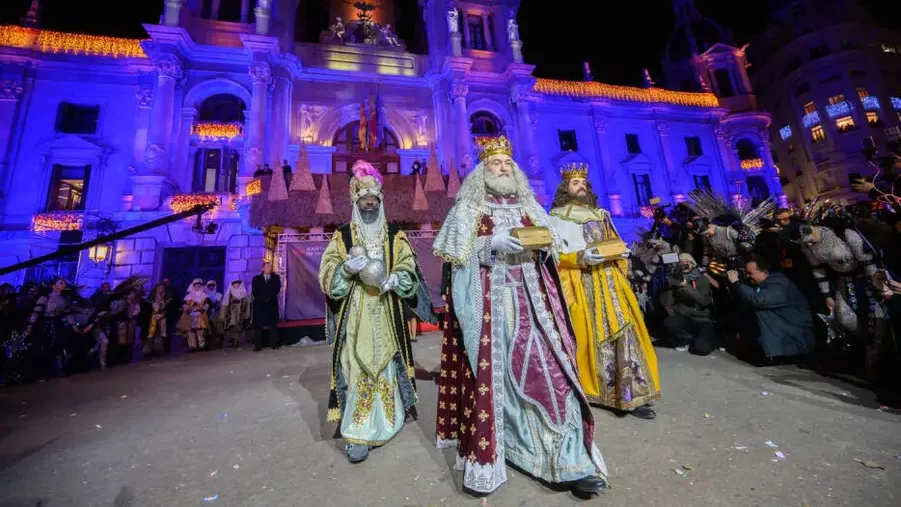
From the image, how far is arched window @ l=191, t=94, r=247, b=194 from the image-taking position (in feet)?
48.6

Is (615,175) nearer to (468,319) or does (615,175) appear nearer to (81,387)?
(468,319)

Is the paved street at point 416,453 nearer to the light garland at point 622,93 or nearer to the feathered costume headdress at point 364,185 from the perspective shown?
the feathered costume headdress at point 364,185

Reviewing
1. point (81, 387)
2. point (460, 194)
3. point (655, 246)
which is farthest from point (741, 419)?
point (81, 387)

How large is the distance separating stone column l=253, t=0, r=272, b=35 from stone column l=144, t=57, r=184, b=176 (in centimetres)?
349

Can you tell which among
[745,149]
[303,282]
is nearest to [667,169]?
[745,149]

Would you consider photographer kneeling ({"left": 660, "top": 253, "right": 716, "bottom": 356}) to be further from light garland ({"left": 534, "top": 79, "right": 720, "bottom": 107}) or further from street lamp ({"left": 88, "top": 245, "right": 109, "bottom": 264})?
street lamp ({"left": 88, "top": 245, "right": 109, "bottom": 264})

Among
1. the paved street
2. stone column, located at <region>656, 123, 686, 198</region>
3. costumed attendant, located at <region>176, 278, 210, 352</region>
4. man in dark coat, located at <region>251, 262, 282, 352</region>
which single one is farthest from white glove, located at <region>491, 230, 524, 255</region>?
stone column, located at <region>656, 123, 686, 198</region>

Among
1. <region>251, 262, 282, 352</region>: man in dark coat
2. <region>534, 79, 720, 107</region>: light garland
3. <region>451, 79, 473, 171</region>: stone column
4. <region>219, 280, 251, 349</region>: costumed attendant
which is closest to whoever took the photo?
<region>251, 262, 282, 352</region>: man in dark coat

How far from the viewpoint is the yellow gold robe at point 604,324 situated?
352 cm

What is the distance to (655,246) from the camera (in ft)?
22.8

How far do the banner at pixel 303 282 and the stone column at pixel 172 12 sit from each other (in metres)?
11.9

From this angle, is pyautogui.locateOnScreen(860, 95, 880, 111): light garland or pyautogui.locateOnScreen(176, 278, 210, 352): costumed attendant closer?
pyautogui.locateOnScreen(176, 278, 210, 352): costumed attendant

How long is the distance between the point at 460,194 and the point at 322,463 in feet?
7.92

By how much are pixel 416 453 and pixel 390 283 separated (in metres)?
1.39
